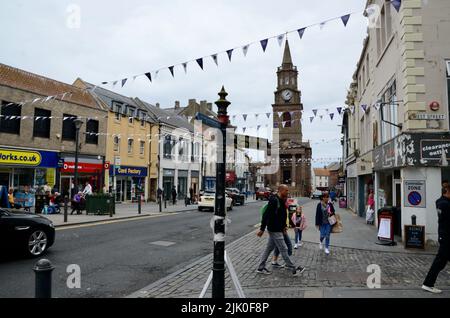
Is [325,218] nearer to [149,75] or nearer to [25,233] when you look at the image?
[149,75]

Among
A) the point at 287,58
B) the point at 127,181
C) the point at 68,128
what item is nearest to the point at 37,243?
the point at 68,128

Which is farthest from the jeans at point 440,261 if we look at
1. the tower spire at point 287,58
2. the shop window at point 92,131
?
the tower spire at point 287,58

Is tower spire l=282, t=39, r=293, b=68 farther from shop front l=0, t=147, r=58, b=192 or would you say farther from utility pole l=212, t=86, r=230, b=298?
utility pole l=212, t=86, r=230, b=298

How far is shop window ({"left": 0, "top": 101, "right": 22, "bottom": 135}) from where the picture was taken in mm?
20156

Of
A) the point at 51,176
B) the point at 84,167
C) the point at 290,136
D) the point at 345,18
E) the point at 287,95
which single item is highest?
the point at 287,95

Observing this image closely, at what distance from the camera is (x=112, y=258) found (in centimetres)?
829

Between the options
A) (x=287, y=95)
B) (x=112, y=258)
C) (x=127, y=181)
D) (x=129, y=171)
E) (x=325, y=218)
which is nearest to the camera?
(x=112, y=258)

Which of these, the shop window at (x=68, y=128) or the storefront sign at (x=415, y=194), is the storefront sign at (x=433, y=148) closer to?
the storefront sign at (x=415, y=194)

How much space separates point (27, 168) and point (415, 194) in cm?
2139

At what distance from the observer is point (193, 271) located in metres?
7.33

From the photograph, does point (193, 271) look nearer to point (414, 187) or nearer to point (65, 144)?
point (414, 187)

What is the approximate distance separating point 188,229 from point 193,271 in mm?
6855

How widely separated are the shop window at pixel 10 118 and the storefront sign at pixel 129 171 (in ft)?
29.3
